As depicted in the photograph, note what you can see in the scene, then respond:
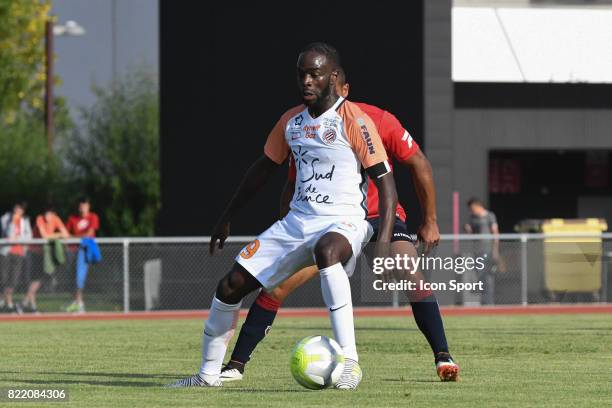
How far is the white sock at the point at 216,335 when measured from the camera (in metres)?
9.78

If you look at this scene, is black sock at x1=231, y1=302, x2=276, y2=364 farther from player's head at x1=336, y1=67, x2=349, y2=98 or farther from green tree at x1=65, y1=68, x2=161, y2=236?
green tree at x1=65, y1=68, x2=161, y2=236

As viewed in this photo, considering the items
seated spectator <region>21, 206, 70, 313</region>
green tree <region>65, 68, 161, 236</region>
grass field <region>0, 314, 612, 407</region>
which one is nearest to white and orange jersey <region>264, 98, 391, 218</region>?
grass field <region>0, 314, 612, 407</region>

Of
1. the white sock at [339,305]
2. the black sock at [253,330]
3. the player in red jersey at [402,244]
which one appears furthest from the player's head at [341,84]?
the black sock at [253,330]

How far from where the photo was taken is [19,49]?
43.7 m

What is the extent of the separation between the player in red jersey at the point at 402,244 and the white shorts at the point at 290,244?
13.0 inches

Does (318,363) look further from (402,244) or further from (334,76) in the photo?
(334,76)

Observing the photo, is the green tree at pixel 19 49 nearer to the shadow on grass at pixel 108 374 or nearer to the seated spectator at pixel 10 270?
the seated spectator at pixel 10 270

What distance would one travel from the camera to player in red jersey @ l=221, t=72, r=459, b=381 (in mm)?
9938

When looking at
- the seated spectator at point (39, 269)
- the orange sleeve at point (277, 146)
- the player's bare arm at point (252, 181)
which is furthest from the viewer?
the seated spectator at point (39, 269)

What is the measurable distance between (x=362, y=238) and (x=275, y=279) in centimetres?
62

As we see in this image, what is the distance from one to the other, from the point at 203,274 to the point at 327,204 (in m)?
14.3

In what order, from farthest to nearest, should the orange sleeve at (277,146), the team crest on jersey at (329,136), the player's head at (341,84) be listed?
1. the orange sleeve at (277,146)
2. the player's head at (341,84)
3. the team crest on jersey at (329,136)

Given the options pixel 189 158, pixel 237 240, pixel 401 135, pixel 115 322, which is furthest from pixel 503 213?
pixel 401 135

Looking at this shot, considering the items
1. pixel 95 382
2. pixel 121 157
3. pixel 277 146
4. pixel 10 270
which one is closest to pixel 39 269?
pixel 10 270
